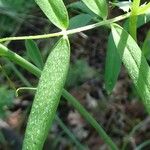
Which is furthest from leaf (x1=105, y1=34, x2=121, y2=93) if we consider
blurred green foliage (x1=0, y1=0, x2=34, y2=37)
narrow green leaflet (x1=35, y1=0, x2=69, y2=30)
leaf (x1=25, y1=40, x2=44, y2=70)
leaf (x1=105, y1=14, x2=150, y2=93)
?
blurred green foliage (x1=0, y1=0, x2=34, y2=37)

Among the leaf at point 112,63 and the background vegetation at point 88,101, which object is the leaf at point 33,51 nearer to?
the leaf at point 112,63

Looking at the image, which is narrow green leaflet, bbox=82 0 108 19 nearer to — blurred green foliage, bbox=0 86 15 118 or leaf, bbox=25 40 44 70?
leaf, bbox=25 40 44 70

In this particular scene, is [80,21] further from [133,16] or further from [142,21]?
[133,16]

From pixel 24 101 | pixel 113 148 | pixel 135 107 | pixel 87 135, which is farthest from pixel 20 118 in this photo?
pixel 113 148

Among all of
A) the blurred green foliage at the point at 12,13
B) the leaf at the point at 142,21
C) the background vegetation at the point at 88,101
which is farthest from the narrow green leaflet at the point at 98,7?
the background vegetation at the point at 88,101

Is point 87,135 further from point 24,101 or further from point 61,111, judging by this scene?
point 24,101

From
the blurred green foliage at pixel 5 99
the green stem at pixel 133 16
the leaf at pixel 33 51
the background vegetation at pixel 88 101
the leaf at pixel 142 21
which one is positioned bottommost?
the background vegetation at pixel 88 101
